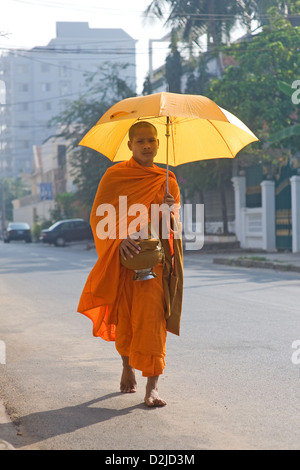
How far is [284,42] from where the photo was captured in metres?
25.6

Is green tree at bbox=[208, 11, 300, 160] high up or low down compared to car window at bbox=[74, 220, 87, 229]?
up

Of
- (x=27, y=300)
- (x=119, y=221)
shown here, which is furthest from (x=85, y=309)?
(x=27, y=300)

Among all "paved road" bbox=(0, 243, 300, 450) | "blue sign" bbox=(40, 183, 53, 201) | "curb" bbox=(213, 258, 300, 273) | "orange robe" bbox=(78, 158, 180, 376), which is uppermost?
"blue sign" bbox=(40, 183, 53, 201)

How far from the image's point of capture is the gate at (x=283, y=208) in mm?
25875

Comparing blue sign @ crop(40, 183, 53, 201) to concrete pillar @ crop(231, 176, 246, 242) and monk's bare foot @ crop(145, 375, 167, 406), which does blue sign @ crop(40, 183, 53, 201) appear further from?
monk's bare foot @ crop(145, 375, 167, 406)

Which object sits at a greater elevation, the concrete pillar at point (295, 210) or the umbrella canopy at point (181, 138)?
the umbrella canopy at point (181, 138)

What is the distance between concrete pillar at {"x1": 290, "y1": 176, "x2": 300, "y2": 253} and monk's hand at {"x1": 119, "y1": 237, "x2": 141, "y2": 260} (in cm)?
1979

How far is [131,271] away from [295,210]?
784 inches

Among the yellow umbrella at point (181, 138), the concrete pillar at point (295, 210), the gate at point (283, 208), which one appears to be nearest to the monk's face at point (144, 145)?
the yellow umbrella at point (181, 138)

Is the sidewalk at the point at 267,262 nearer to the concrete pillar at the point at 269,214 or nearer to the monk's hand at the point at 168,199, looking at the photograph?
the concrete pillar at the point at 269,214

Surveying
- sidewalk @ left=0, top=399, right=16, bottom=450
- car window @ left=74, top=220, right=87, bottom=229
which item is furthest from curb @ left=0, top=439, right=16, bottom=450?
car window @ left=74, top=220, right=87, bottom=229

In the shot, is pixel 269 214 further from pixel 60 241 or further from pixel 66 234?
pixel 60 241

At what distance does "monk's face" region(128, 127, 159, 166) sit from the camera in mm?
5578
